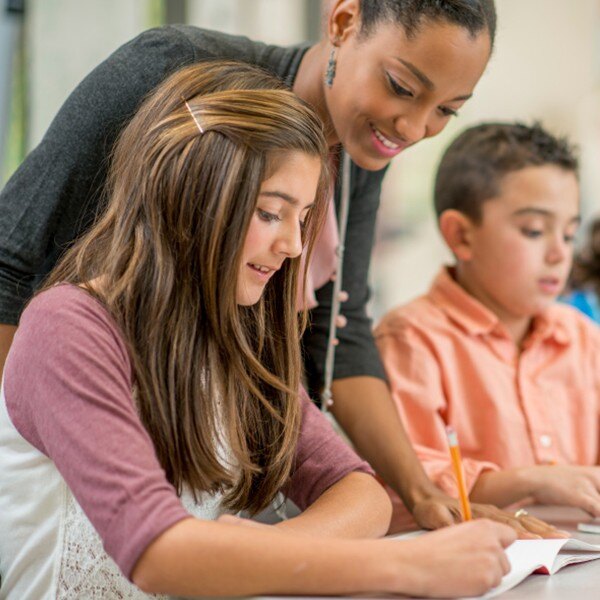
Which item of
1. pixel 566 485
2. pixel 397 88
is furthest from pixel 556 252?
pixel 397 88

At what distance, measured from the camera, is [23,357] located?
2.97ft

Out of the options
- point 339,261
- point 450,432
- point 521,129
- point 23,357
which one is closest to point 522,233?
point 521,129

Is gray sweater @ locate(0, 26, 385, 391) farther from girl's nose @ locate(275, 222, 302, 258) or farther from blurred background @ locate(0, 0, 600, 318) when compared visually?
blurred background @ locate(0, 0, 600, 318)

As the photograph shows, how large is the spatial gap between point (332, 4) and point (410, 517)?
0.68 meters

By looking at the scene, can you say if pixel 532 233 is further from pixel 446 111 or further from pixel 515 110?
pixel 515 110

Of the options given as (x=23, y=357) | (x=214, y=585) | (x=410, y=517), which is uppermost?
(x=23, y=357)

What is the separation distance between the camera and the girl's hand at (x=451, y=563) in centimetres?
81

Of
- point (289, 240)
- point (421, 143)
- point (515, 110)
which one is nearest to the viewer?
point (289, 240)

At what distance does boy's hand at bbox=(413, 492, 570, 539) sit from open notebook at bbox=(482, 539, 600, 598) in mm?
60

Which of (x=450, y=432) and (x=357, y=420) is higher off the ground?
(x=450, y=432)

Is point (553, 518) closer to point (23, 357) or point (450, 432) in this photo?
point (450, 432)

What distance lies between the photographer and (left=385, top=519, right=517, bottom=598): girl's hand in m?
0.81

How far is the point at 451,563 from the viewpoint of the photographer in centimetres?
82

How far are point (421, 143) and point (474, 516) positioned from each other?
187 centimetres
